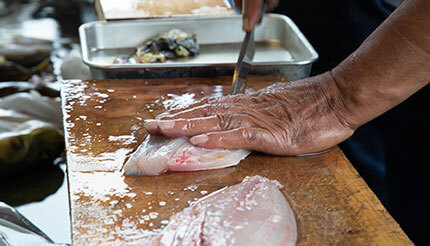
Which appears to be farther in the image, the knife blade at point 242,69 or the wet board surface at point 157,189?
the knife blade at point 242,69

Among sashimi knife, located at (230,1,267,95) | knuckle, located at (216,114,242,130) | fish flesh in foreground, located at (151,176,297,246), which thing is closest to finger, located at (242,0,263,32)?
sashimi knife, located at (230,1,267,95)

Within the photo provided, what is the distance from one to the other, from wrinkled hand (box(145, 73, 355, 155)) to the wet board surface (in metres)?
0.06

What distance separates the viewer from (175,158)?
166cm

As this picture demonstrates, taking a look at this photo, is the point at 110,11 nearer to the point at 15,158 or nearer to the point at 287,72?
the point at 15,158

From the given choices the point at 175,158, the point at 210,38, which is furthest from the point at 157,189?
the point at 210,38

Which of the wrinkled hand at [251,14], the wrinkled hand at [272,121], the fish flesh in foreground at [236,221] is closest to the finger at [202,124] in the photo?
the wrinkled hand at [272,121]

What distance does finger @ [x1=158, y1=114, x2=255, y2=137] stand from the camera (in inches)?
69.4

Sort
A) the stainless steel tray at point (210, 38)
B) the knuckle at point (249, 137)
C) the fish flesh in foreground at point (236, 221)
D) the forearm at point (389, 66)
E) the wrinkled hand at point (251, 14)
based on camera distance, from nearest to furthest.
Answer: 1. the fish flesh in foreground at point (236, 221)
2. the forearm at point (389, 66)
3. the knuckle at point (249, 137)
4. the wrinkled hand at point (251, 14)
5. the stainless steel tray at point (210, 38)

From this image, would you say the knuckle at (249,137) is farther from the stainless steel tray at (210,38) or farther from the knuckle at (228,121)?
the stainless steel tray at (210,38)

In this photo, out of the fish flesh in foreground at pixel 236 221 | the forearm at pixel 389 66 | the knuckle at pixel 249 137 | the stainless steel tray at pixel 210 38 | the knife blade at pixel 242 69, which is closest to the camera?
the fish flesh in foreground at pixel 236 221

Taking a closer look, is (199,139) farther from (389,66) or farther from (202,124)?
(389,66)

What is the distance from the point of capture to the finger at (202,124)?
176cm

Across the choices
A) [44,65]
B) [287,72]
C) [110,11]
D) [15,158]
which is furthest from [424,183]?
[44,65]

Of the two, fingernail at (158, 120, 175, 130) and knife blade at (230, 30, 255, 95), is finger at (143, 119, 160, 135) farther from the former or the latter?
knife blade at (230, 30, 255, 95)
